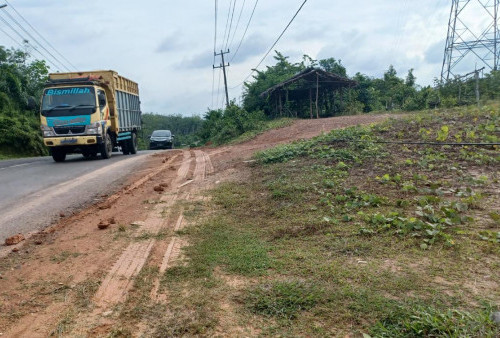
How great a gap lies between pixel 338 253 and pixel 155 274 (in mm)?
1716

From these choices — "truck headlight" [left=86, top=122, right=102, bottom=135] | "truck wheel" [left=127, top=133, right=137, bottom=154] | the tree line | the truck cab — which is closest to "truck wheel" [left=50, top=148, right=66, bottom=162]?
the truck cab

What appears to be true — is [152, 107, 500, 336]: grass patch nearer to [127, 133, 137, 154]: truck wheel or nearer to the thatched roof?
[127, 133, 137, 154]: truck wheel

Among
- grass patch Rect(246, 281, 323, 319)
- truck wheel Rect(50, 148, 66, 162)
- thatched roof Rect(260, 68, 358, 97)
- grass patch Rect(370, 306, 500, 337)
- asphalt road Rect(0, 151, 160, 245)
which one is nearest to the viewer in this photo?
grass patch Rect(370, 306, 500, 337)

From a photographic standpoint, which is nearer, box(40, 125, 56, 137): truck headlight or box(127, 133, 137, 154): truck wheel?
box(40, 125, 56, 137): truck headlight

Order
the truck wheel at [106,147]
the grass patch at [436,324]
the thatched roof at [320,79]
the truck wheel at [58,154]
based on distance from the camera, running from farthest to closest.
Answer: the thatched roof at [320,79]
the truck wheel at [106,147]
the truck wheel at [58,154]
the grass patch at [436,324]

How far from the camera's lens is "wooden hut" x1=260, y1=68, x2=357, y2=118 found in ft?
79.9

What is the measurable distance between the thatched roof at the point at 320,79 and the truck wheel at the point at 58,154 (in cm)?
1405

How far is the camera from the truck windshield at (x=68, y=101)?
13.4 meters

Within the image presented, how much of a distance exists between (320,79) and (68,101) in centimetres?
1628

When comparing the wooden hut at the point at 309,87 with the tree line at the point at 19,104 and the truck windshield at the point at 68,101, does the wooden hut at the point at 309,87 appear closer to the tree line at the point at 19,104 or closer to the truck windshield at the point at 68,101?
the truck windshield at the point at 68,101

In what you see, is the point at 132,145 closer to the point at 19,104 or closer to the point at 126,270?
the point at 19,104

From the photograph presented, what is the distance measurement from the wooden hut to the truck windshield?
44.0ft

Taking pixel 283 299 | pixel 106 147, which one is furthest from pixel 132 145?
pixel 283 299

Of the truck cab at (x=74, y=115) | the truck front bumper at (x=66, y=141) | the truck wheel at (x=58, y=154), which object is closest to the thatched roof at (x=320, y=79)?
the truck cab at (x=74, y=115)
